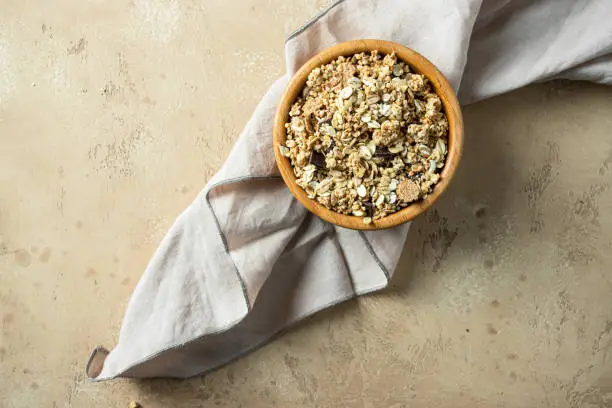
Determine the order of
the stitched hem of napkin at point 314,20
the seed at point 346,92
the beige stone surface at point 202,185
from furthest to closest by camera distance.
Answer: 1. the beige stone surface at point 202,185
2. the stitched hem of napkin at point 314,20
3. the seed at point 346,92

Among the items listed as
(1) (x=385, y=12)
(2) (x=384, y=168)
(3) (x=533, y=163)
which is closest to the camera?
(2) (x=384, y=168)

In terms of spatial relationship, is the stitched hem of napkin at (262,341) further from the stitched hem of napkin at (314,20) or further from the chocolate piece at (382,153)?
the stitched hem of napkin at (314,20)

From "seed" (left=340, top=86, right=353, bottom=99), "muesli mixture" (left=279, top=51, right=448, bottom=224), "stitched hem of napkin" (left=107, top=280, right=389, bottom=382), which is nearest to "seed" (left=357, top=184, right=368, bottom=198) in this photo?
"muesli mixture" (left=279, top=51, right=448, bottom=224)

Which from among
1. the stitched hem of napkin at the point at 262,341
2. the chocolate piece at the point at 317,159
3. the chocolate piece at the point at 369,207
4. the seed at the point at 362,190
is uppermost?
the chocolate piece at the point at 317,159

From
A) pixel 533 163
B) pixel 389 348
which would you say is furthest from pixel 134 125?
pixel 533 163

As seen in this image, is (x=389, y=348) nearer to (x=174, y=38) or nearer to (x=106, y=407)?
(x=106, y=407)

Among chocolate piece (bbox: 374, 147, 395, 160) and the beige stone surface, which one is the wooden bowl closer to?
chocolate piece (bbox: 374, 147, 395, 160)

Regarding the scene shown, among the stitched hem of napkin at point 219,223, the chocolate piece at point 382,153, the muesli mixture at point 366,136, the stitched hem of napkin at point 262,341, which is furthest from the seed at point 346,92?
the stitched hem of napkin at point 262,341
